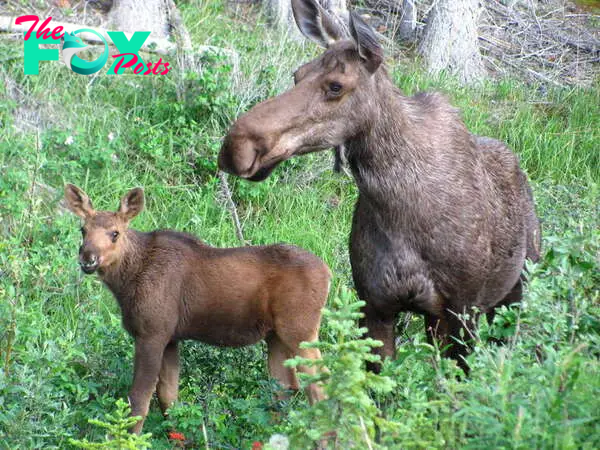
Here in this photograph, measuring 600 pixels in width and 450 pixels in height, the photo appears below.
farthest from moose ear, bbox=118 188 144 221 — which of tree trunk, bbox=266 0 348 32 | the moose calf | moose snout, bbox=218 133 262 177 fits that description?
tree trunk, bbox=266 0 348 32

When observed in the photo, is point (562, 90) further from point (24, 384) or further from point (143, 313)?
point (24, 384)

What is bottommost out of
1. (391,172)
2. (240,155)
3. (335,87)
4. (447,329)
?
(447,329)

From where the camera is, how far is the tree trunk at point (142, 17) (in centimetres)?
1166

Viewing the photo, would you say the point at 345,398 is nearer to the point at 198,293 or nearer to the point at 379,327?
the point at 379,327

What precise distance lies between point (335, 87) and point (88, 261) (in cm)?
200

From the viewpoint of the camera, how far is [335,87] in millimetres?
5941

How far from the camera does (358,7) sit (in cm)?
1440

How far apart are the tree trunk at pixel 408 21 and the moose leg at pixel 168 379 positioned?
7.60 metres

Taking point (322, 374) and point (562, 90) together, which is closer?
point (322, 374)

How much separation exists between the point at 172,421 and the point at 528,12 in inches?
399

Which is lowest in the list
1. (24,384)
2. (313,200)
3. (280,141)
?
(313,200)

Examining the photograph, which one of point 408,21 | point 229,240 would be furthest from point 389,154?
point 408,21

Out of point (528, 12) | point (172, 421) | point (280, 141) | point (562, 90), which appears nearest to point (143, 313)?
point (172, 421)

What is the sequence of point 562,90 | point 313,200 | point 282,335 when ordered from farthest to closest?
Result: point 562,90 < point 313,200 < point 282,335
